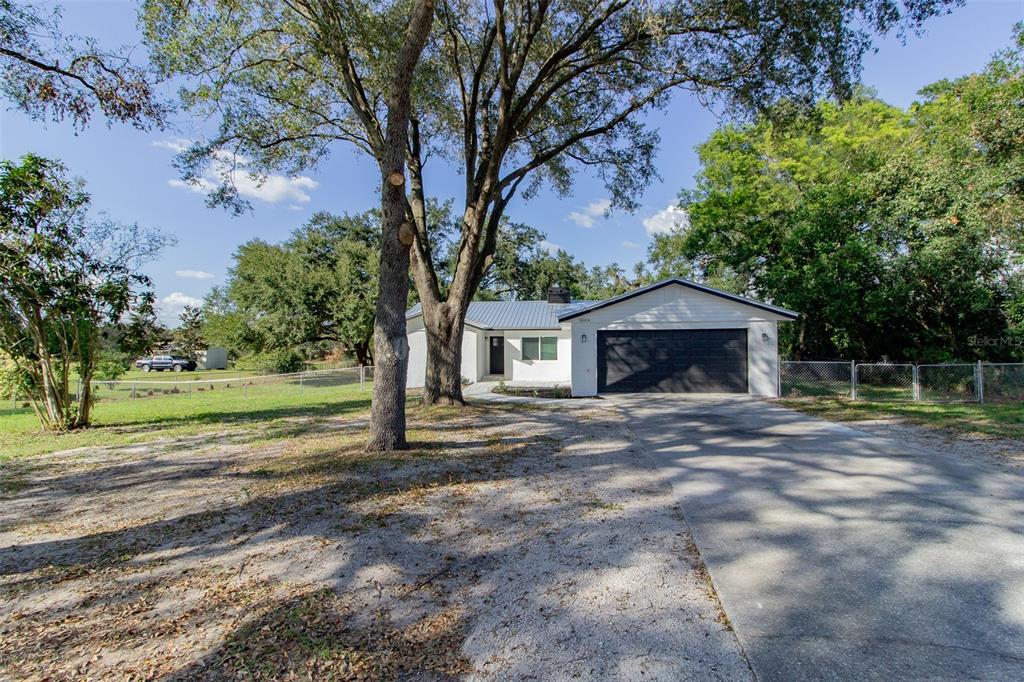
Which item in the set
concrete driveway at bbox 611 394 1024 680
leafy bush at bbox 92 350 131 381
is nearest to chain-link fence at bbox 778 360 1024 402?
concrete driveway at bbox 611 394 1024 680

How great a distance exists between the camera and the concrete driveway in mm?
2379

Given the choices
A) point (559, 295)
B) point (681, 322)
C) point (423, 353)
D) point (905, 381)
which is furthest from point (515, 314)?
point (905, 381)

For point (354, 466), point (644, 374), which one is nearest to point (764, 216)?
point (644, 374)

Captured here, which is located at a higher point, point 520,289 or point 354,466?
point 520,289

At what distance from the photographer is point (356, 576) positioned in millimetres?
3250

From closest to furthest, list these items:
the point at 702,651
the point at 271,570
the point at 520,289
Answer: the point at 702,651 < the point at 271,570 < the point at 520,289

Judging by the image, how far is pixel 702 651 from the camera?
7.88 ft

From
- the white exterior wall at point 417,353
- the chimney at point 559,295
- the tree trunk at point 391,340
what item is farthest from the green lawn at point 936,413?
the white exterior wall at point 417,353

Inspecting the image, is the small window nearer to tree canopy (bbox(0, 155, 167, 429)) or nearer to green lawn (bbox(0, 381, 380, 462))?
green lawn (bbox(0, 381, 380, 462))

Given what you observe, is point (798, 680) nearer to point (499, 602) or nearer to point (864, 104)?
point (499, 602)

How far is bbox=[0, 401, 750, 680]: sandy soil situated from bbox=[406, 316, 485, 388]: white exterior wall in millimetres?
13377

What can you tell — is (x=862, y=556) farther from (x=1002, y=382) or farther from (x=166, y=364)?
(x=166, y=364)

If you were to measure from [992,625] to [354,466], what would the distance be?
19.4 ft

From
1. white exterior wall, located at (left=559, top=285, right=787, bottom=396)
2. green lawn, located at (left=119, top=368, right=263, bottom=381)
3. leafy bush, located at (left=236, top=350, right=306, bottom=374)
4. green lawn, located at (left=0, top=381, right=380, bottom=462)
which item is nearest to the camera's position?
green lawn, located at (left=0, top=381, right=380, bottom=462)
